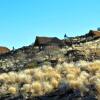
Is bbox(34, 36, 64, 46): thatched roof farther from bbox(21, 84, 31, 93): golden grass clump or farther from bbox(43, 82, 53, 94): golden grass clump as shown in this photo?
bbox(43, 82, 53, 94): golden grass clump

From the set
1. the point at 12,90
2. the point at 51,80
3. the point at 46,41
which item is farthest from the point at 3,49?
the point at 51,80

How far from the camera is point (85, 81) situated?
27.6 m

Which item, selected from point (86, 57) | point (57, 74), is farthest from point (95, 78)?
point (86, 57)

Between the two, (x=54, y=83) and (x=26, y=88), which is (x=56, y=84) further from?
(x=26, y=88)

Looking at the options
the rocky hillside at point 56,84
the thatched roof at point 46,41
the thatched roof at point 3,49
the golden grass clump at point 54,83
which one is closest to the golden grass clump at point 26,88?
the rocky hillside at point 56,84

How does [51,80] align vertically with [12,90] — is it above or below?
above

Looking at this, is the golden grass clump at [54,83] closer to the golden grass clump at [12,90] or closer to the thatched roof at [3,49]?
the golden grass clump at [12,90]

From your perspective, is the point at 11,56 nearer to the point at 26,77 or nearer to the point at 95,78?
the point at 26,77

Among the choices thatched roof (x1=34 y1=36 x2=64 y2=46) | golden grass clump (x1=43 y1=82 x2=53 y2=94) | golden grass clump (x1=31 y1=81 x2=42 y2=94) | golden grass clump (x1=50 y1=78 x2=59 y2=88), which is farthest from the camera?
thatched roof (x1=34 y1=36 x2=64 y2=46)

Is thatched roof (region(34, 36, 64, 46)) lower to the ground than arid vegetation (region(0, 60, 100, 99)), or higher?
higher

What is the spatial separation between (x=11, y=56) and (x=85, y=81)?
35.0 meters

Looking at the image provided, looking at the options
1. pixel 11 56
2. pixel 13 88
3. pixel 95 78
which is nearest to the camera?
pixel 95 78

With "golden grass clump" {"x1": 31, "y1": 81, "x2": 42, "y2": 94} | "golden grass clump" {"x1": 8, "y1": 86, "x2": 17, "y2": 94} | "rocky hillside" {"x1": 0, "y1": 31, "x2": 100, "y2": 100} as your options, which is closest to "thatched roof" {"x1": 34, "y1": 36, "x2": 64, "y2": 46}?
"rocky hillside" {"x1": 0, "y1": 31, "x2": 100, "y2": 100}

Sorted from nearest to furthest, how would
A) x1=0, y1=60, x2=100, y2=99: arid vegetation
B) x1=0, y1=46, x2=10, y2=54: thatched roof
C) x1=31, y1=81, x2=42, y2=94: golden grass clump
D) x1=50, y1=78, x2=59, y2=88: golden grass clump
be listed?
x1=0, y1=60, x2=100, y2=99: arid vegetation → x1=31, y1=81, x2=42, y2=94: golden grass clump → x1=50, y1=78, x2=59, y2=88: golden grass clump → x1=0, y1=46, x2=10, y2=54: thatched roof
